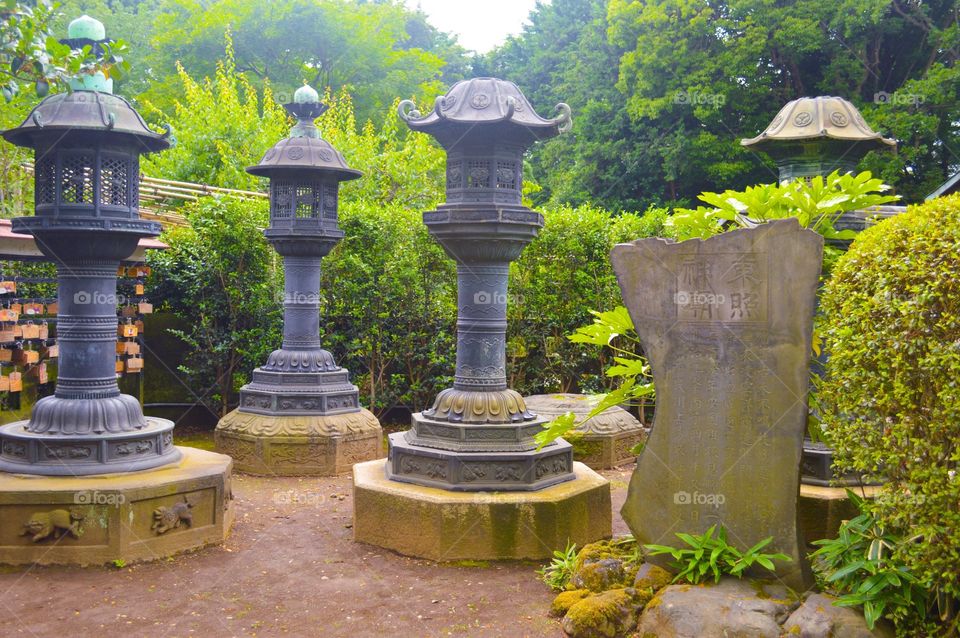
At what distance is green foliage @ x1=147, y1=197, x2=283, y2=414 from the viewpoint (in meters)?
10.9

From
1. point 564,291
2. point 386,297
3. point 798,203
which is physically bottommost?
point 386,297

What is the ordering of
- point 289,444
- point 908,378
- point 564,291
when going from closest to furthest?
point 908,378
point 289,444
point 564,291

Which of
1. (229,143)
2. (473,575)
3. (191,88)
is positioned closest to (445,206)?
(473,575)

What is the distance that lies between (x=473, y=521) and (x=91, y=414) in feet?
9.70

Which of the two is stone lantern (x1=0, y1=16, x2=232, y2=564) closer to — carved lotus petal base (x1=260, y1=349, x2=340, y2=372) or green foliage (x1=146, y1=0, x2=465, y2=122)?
carved lotus petal base (x1=260, y1=349, x2=340, y2=372)

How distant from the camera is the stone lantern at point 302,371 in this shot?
902cm

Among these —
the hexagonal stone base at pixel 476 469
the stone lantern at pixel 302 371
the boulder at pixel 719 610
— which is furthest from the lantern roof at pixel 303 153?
the boulder at pixel 719 610

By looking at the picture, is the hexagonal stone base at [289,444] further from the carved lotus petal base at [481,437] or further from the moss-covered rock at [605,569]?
the moss-covered rock at [605,569]

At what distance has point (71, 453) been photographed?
19.8ft

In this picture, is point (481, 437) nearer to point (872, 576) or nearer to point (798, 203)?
point (798, 203)

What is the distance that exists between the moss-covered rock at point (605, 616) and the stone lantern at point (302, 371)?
4928 mm

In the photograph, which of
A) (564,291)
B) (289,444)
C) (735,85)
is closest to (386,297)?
(564,291)

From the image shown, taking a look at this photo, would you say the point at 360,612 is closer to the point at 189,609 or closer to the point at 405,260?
the point at 189,609

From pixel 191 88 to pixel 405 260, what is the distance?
8.85m
